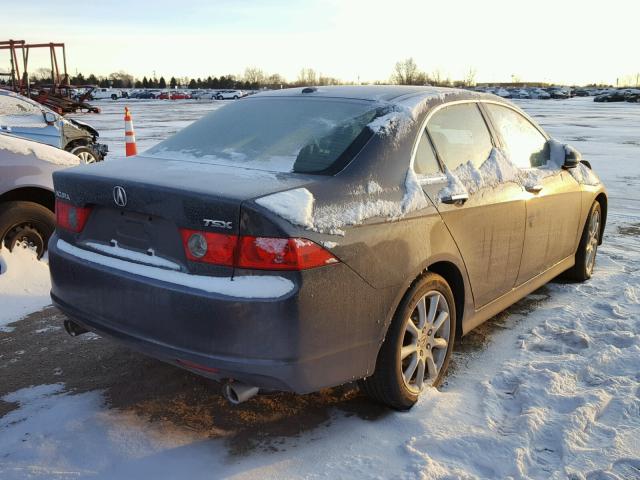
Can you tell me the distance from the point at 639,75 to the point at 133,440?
153 meters

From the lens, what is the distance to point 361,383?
3.03m

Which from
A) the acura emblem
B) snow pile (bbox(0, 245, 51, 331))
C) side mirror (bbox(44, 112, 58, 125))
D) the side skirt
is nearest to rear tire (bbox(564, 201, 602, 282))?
the side skirt

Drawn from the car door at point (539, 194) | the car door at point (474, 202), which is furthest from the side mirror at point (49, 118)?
the car door at point (474, 202)

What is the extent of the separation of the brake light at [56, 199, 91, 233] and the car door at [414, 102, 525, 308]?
1667 mm

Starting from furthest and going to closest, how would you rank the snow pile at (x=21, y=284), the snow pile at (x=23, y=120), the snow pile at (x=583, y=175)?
the snow pile at (x=23, y=120) < the snow pile at (x=583, y=175) < the snow pile at (x=21, y=284)

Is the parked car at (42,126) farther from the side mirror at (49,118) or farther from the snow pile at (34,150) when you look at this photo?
the snow pile at (34,150)

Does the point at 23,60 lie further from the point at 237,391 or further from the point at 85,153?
the point at 237,391

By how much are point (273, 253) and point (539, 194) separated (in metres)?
2.43

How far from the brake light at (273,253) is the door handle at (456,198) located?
1.08 metres

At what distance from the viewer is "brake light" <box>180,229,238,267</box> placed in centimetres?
243

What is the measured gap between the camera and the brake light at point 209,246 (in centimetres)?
243

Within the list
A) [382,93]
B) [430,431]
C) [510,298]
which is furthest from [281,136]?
[510,298]

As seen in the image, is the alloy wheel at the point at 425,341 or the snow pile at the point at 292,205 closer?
the snow pile at the point at 292,205

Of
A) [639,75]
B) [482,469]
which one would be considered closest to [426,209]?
[482,469]
